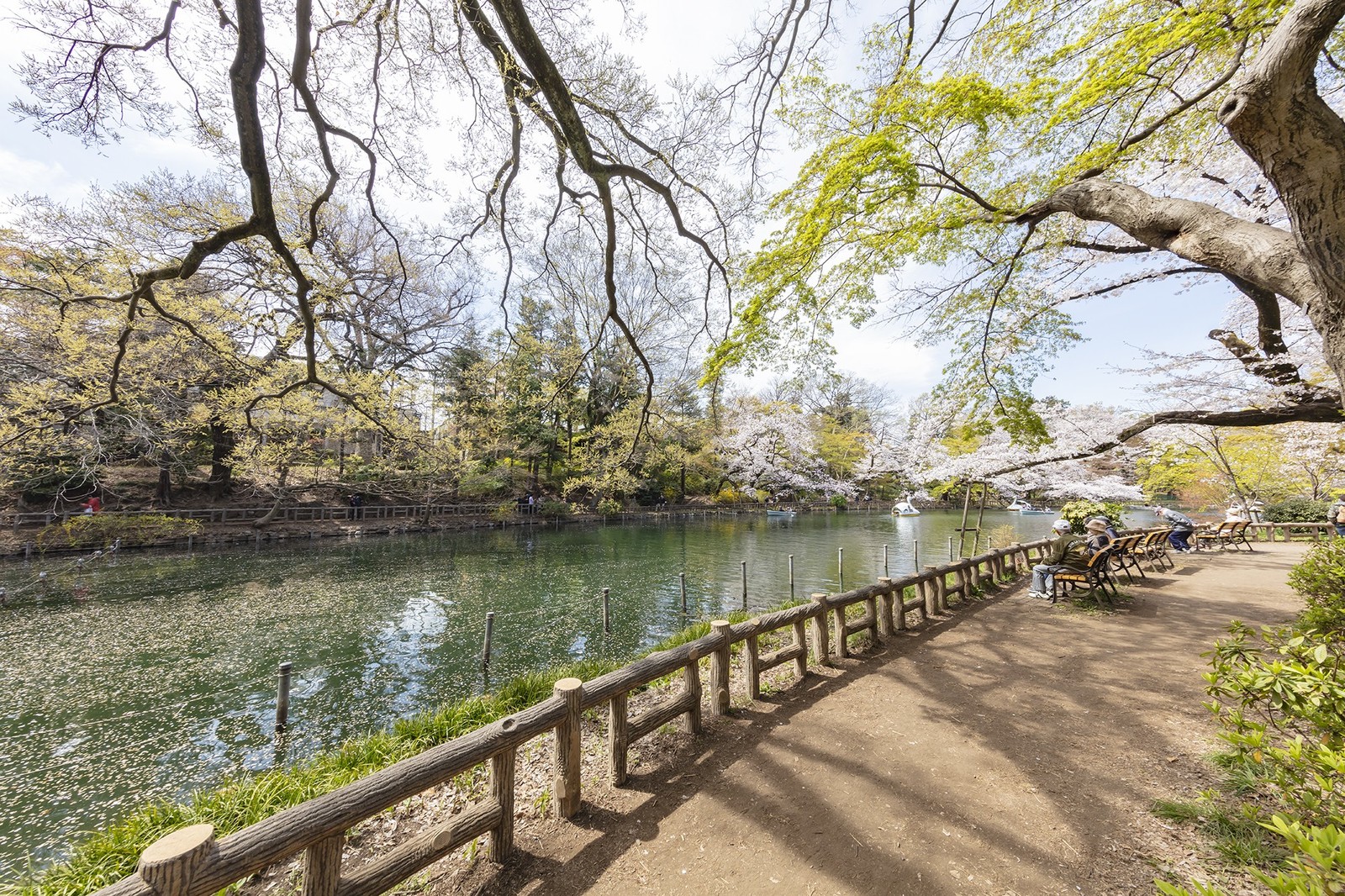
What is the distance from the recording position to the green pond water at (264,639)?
4.79 metres

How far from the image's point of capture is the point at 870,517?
110 ft

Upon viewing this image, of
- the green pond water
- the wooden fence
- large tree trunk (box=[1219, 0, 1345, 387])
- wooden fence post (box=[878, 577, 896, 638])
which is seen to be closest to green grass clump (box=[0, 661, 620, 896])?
the green pond water

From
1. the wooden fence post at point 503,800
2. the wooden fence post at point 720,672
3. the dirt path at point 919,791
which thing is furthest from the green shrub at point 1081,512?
the wooden fence post at point 503,800

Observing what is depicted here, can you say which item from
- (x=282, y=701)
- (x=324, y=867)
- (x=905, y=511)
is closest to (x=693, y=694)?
(x=324, y=867)

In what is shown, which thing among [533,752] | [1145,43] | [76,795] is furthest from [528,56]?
[76,795]

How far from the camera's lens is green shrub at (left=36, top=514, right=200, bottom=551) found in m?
14.2

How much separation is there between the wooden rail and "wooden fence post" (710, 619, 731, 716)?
0.01 metres

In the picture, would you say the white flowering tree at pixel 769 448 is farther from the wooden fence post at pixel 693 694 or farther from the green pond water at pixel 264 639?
the wooden fence post at pixel 693 694

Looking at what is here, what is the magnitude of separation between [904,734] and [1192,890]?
5.64 feet

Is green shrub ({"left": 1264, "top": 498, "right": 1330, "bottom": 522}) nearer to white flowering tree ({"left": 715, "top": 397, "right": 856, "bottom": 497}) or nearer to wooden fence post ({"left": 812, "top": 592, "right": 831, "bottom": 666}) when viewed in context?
white flowering tree ({"left": 715, "top": 397, "right": 856, "bottom": 497})

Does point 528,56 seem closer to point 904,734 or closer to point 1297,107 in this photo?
point 1297,107

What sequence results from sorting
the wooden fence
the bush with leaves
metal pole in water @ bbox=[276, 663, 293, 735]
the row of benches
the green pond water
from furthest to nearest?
the row of benches
metal pole in water @ bbox=[276, 663, 293, 735]
the green pond water
the wooden fence
the bush with leaves

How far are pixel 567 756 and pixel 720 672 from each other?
1.66m

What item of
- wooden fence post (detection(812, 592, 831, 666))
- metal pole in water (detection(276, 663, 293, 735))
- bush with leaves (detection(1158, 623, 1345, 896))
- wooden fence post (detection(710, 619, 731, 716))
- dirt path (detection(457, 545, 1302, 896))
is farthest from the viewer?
metal pole in water (detection(276, 663, 293, 735))
